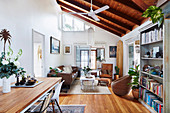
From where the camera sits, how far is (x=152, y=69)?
10.4ft

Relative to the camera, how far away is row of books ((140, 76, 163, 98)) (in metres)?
2.64

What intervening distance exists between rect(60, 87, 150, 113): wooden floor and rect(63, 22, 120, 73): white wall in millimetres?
3808

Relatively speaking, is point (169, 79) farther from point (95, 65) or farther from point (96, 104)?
point (95, 65)

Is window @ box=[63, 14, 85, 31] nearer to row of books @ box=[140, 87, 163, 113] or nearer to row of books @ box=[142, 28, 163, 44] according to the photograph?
row of books @ box=[142, 28, 163, 44]

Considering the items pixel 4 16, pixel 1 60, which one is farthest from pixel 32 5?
pixel 1 60

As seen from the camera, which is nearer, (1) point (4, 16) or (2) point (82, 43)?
(1) point (4, 16)

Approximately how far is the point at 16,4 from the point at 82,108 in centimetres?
306

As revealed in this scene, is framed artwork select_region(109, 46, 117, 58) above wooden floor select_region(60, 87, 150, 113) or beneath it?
above

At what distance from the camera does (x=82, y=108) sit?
325cm

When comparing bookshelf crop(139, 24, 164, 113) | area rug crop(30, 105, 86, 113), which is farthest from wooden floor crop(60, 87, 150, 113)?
bookshelf crop(139, 24, 164, 113)

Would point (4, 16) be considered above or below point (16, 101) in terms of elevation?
above

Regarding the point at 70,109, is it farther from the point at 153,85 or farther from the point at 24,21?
the point at 24,21

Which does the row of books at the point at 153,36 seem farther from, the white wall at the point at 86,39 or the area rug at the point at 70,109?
the white wall at the point at 86,39

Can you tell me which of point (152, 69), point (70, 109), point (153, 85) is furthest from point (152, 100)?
point (70, 109)
